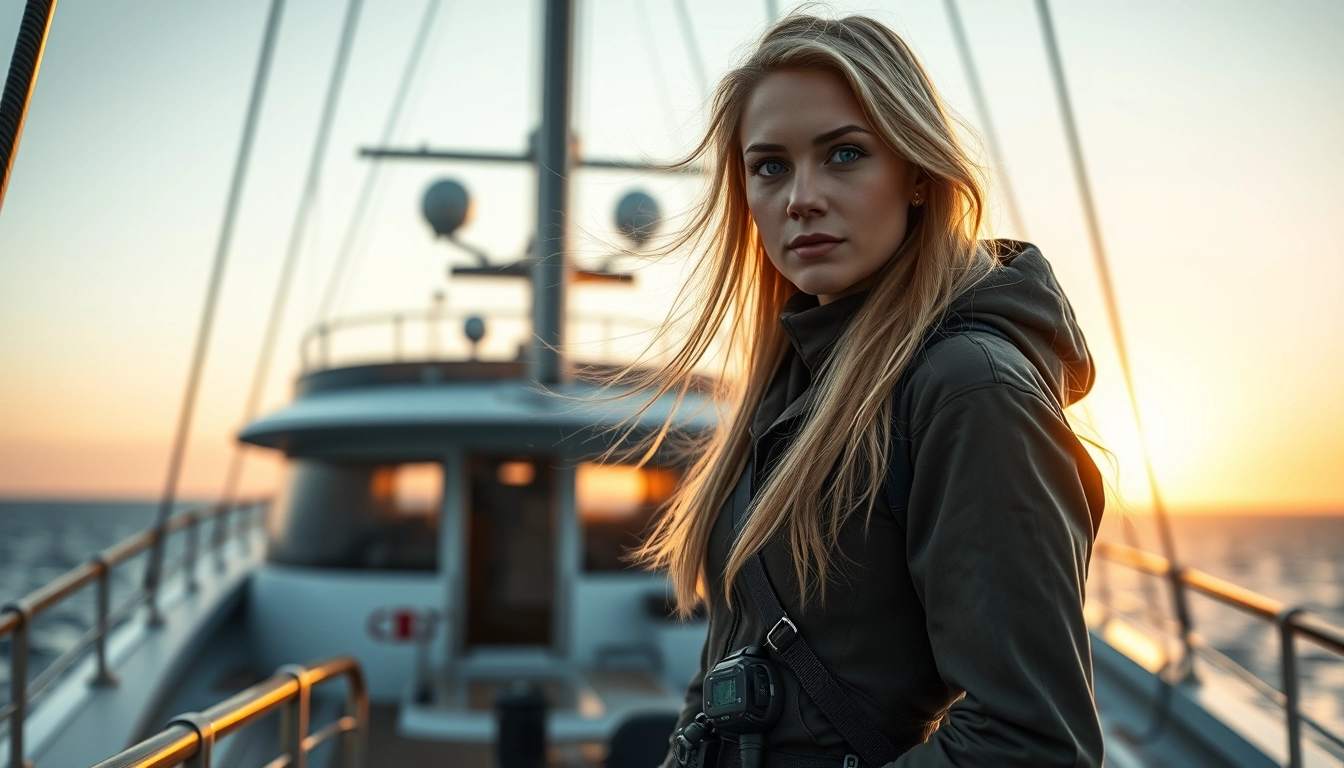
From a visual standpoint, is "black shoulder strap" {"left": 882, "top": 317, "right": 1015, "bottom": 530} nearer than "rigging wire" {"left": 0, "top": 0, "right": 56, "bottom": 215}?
Yes

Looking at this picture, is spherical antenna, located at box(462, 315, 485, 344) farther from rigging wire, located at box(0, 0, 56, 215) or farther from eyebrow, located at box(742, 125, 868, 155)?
eyebrow, located at box(742, 125, 868, 155)

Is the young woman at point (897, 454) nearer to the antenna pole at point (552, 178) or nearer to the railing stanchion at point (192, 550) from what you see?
the antenna pole at point (552, 178)

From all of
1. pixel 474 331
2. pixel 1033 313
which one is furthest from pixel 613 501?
pixel 1033 313

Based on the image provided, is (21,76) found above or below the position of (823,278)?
above

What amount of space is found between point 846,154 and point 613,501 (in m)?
6.34

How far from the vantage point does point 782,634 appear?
1243mm

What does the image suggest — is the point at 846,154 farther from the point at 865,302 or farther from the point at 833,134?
the point at 865,302

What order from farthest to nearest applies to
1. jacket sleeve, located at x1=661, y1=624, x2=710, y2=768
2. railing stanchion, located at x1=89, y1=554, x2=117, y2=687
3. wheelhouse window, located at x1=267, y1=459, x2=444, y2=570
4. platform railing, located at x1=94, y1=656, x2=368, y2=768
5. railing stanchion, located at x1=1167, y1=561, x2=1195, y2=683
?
wheelhouse window, located at x1=267, y1=459, x2=444, y2=570 < railing stanchion, located at x1=89, y1=554, x2=117, y2=687 < railing stanchion, located at x1=1167, y1=561, x2=1195, y2=683 < platform railing, located at x1=94, y1=656, x2=368, y2=768 < jacket sleeve, located at x1=661, y1=624, x2=710, y2=768

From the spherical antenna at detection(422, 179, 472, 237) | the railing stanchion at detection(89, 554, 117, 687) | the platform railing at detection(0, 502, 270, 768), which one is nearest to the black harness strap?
the platform railing at detection(0, 502, 270, 768)

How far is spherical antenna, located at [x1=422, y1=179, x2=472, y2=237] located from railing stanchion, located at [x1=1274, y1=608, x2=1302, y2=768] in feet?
19.6

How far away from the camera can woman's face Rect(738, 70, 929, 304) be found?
49.3 inches

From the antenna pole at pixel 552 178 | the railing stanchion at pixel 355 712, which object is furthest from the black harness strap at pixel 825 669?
the antenna pole at pixel 552 178

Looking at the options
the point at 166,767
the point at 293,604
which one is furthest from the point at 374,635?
the point at 166,767

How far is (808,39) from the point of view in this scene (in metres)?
1.28
